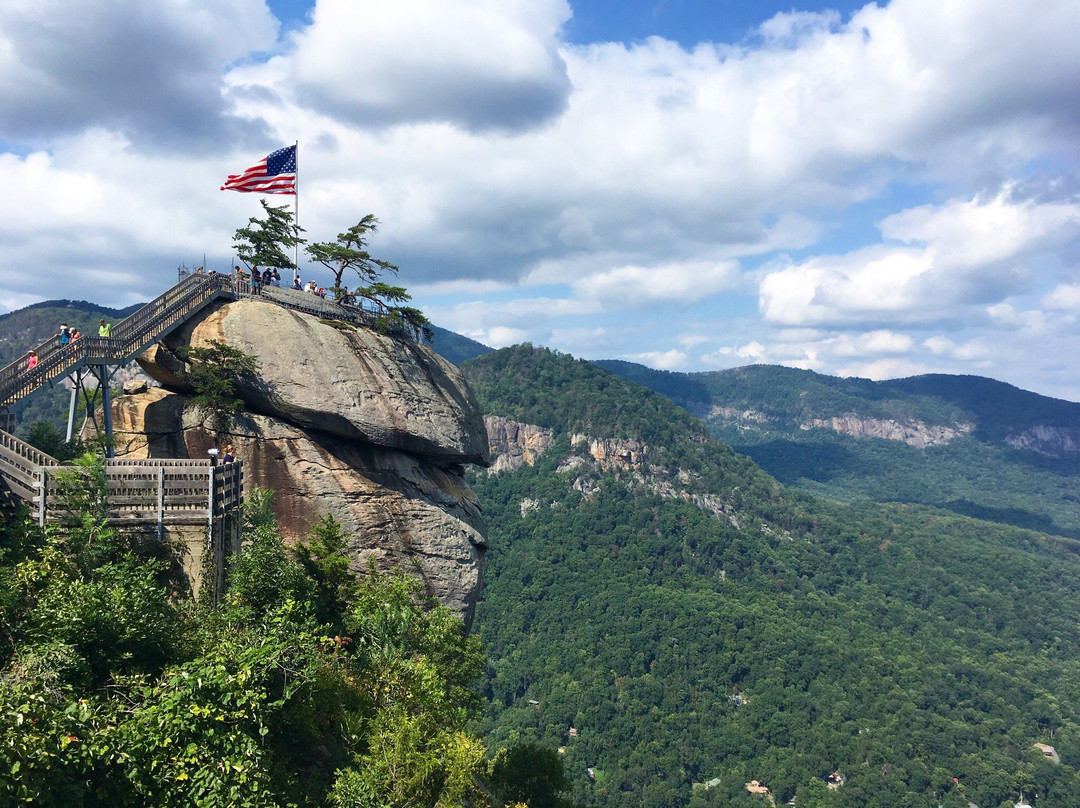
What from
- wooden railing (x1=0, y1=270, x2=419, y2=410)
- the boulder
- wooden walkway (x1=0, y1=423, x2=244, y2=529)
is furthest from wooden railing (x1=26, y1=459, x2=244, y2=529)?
the boulder

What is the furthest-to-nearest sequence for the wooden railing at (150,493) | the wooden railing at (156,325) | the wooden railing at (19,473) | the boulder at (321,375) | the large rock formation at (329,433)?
the boulder at (321,375) < the large rock formation at (329,433) < the wooden railing at (156,325) < the wooden railing at (19,473) < the wooden railing at (150,493)

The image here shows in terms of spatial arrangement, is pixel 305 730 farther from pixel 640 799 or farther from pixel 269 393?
pixel 640 799

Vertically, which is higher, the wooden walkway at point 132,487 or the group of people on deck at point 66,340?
the group of people on deck at point 66,340

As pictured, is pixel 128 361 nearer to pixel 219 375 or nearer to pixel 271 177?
pixel 219 375

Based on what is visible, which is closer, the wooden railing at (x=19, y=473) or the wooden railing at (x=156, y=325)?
the wooden railing at (x=19, y=473)

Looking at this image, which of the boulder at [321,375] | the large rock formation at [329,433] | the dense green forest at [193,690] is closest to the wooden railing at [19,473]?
the dense green forest at [193,690]

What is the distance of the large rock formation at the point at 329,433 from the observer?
25.8 meters

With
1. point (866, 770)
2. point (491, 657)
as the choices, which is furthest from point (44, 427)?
point (491, 657)

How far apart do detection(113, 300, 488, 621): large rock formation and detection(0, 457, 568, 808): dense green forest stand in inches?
167

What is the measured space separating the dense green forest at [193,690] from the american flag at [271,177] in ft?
50.2

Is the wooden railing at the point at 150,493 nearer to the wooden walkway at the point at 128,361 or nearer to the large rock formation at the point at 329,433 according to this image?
the wooden walkway at the point at 128,361

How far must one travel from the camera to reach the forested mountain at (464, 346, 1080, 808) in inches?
4434

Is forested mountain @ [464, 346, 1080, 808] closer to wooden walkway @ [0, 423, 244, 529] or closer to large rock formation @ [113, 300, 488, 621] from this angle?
large rock formation @ [113, 300, 488, 621]

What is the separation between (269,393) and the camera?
84.8 ft
